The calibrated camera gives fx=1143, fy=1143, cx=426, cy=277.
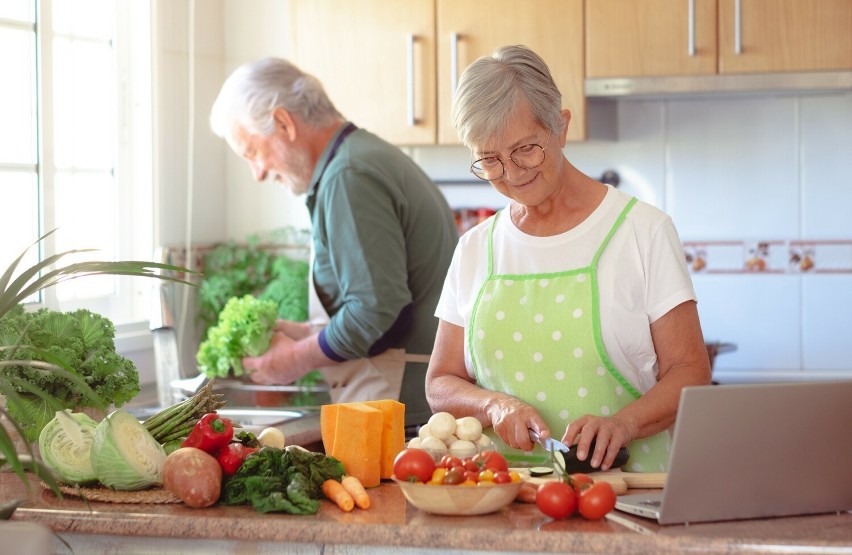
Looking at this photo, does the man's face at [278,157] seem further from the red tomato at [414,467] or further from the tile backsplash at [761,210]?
the red tomato at [414,467]

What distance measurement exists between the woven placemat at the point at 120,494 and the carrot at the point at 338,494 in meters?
0.23

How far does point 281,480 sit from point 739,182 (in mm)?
2451

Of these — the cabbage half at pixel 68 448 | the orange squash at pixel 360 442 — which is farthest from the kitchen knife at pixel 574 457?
the cabbage half at pixel 68 448

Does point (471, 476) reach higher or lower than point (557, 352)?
lower

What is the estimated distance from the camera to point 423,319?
9.19 feet

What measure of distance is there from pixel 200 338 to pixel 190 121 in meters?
0.72

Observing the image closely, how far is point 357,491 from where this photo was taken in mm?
1680

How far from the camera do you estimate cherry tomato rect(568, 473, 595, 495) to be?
1.58 m

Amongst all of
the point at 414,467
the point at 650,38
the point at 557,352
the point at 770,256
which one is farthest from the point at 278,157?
the point at 770,256

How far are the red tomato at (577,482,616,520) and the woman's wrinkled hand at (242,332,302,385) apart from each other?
4.65 ft

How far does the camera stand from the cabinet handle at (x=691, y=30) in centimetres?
342

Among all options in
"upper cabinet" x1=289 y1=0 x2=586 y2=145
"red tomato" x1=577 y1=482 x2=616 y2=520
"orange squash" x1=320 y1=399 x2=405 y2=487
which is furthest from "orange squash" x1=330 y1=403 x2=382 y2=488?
"upper cabinet" x1=289 y1=0 x2=586 y2=145

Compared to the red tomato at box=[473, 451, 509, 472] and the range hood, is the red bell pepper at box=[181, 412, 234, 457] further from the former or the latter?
the range hood

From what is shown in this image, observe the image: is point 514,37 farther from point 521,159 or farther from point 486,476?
point 486,476
